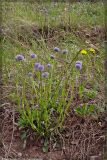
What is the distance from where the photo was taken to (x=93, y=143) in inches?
81.7

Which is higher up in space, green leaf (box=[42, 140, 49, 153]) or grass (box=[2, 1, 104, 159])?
grass (box=[2, 1, 104, 159])

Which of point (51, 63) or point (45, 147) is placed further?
point (51, 63)

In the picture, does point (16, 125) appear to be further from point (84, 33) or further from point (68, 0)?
point (68, 0)

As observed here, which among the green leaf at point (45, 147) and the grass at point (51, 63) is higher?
the grass at point (51, 63)

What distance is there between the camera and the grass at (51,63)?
2.12 meters

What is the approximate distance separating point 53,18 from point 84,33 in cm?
54

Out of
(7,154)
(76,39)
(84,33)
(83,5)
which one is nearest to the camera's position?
(7,154)

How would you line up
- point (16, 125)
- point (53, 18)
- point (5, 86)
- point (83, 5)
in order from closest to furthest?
point (16, 125)
point (5, 86)
point (53, 18)
point (83, 5)

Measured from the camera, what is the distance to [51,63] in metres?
2.56

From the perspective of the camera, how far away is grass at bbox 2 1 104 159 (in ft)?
6.97

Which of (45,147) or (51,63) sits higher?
(51,63)

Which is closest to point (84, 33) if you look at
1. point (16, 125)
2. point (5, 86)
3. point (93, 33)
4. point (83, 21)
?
point (93, 33)

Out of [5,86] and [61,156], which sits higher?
[5,86]

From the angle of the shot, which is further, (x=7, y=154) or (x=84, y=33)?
(x=84, y=33)
